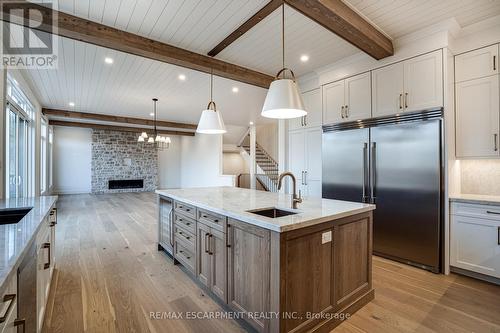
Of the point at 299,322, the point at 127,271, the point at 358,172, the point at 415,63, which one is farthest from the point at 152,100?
the point at 299,322

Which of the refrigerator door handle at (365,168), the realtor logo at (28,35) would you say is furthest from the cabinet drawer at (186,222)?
the realtor logo at (28,35)

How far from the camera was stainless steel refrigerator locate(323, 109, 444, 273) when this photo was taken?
9.52ft

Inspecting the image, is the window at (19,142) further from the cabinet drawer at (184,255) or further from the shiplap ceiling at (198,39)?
the cabinet drawer at (184,255)

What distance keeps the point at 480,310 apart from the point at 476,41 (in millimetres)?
2934

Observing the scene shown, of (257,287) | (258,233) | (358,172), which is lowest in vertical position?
(257,287)

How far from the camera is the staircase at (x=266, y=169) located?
9.66 metres

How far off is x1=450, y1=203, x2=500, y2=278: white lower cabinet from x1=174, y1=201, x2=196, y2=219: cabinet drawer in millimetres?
3007

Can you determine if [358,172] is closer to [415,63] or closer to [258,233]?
[415,63]

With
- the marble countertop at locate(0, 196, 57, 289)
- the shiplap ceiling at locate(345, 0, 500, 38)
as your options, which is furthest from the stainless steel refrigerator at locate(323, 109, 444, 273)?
the marble countertop at locate(0, 196, 57, 289)

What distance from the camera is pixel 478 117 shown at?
2.88 m

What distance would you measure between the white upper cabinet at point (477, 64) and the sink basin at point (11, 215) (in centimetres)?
491

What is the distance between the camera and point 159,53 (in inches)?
129

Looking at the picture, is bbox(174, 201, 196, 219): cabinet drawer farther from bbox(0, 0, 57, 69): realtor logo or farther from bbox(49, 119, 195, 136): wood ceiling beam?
bbox(49, 119, 195, 136): wood ceiling beam

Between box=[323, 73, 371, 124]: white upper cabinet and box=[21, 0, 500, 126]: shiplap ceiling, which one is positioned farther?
box=[323, 73, 371, 124]: white upper cabinet
